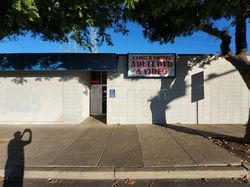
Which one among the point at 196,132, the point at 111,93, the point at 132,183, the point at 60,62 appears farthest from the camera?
the point at 111,93

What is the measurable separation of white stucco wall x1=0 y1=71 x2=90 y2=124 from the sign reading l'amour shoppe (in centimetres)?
277

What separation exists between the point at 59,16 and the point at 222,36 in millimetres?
5347

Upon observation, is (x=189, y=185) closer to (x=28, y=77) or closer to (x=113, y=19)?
(x=113, y=19)

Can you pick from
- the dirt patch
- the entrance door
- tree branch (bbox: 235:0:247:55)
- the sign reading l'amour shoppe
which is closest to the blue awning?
the sign reading l'amour shoppe

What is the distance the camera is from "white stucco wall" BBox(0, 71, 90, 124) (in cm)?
1401

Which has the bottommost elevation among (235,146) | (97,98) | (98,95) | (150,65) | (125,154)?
(125,154)

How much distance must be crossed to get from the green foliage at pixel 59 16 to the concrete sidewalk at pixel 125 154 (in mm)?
3638

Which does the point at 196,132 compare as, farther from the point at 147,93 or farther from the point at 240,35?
the point at 240,35

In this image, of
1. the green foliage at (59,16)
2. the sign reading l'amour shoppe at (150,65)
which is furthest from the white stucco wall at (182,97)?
the green foliage at (59,16)

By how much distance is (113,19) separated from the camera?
10.5m

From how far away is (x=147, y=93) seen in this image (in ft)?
46.0

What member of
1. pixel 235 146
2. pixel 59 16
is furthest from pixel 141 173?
pixel 59 16

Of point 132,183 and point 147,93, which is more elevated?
point 147,93

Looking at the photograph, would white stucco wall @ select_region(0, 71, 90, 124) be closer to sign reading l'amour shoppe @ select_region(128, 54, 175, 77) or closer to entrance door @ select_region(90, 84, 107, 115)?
entrance door @ select_region(90, 84, 107, 115)
